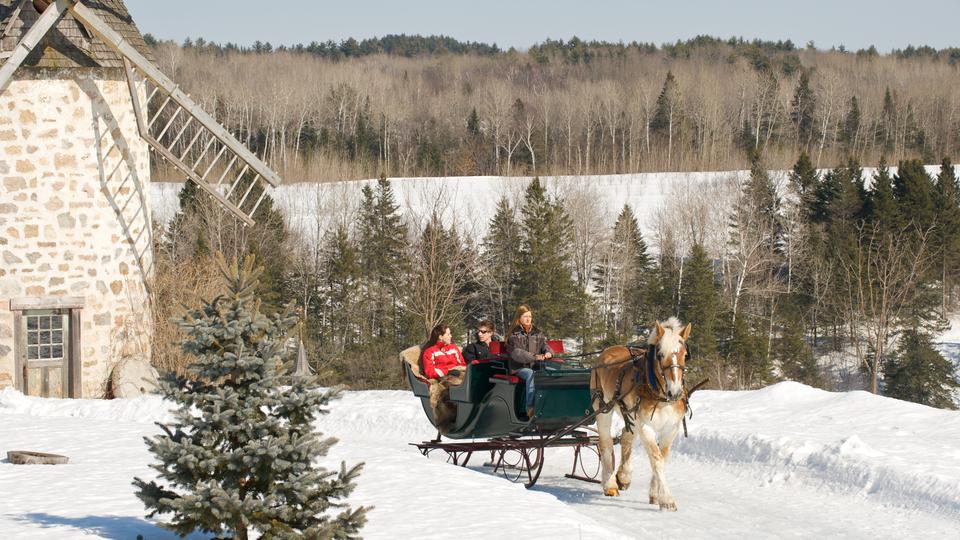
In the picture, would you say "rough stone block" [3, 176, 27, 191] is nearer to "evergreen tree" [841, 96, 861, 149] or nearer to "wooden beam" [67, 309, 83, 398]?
"wooden beam" [67, 309, 83, 398]

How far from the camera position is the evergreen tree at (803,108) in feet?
276

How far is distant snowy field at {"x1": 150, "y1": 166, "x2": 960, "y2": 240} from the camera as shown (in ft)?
188

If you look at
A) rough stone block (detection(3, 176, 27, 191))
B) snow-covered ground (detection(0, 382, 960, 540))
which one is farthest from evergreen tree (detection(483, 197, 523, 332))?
snow-covered ground (detection(0, 382, 960, 540))

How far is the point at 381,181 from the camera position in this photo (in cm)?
5484

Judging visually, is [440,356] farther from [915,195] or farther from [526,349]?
[915,195]

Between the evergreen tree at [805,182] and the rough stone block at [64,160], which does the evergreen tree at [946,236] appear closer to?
the evergreen tree at [805,182]

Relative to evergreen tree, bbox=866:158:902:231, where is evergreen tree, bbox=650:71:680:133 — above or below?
above

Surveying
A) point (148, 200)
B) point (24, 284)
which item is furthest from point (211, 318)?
point (148, 200)

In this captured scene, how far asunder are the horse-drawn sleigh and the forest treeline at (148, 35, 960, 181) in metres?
54.0

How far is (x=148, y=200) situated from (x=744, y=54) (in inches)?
3983

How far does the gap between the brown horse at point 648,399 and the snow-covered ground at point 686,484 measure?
0.30m

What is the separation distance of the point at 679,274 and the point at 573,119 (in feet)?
113

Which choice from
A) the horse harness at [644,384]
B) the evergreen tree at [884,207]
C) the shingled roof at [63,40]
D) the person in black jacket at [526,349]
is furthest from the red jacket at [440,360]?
the evergreen tree at [884,207]

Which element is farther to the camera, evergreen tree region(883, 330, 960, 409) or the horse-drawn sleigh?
evergreen tree region(883, 330, 960, 409)
